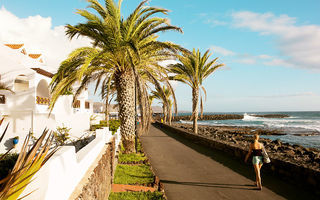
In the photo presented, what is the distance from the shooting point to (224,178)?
840 centimetres

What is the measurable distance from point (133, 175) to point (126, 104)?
173 inches

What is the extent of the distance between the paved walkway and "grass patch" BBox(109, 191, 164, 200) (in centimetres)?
49

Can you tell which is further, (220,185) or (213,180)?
(213,180)

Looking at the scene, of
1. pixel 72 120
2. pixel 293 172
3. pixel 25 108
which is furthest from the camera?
pixel 72 120

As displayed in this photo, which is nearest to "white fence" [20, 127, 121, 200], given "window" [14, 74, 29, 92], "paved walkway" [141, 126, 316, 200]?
"paved walkway" [141, 126, 316, 200]

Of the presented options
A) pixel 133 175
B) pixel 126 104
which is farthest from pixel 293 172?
pixel 126 104

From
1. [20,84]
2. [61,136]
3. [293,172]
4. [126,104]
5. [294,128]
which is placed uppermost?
[20,84]

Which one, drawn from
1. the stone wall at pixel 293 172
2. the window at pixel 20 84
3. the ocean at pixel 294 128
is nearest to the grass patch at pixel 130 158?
the stone wall at pixel 293 172

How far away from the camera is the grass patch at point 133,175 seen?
8281 millimetres

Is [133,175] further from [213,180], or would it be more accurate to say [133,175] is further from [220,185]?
[220,185]

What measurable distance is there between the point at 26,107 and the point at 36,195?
1564cm

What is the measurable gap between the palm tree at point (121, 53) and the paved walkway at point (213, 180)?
2751mm

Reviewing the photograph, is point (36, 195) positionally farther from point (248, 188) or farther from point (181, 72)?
point (181, 72)

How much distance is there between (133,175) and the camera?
8992 mm
